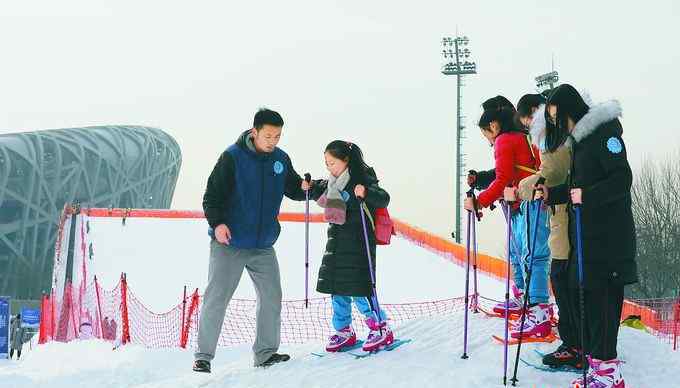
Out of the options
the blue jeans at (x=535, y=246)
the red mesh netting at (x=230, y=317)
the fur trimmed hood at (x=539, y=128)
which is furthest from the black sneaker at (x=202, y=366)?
the fur trimmed hood at (x=539, y=128)

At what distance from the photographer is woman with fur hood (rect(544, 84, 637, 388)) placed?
4.20 meters

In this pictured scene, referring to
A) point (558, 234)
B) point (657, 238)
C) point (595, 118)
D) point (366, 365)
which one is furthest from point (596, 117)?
point (657, 238)

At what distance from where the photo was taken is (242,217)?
566 centimetres

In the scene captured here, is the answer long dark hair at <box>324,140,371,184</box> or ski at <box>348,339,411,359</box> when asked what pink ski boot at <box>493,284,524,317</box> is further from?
long dark hair at <box>324,140,371,184</box>

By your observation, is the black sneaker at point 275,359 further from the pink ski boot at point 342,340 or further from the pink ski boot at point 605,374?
the pink ski boot at point 605,374

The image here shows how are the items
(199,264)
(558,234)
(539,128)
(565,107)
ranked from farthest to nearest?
(199,264), (539,128), (558,234), (565,107)

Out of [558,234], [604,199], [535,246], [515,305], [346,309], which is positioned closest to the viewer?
[604,199]

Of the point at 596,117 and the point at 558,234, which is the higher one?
the point at 596,117

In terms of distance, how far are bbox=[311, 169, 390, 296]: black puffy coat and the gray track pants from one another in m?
0.46

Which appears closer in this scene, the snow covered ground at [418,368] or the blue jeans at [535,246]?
the snow covered ground at [418,368]

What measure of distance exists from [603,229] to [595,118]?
2.21ft

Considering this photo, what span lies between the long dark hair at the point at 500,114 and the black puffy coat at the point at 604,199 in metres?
1.22

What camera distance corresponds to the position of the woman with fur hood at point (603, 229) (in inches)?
165

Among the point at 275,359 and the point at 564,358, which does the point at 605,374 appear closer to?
the point at 564,358
